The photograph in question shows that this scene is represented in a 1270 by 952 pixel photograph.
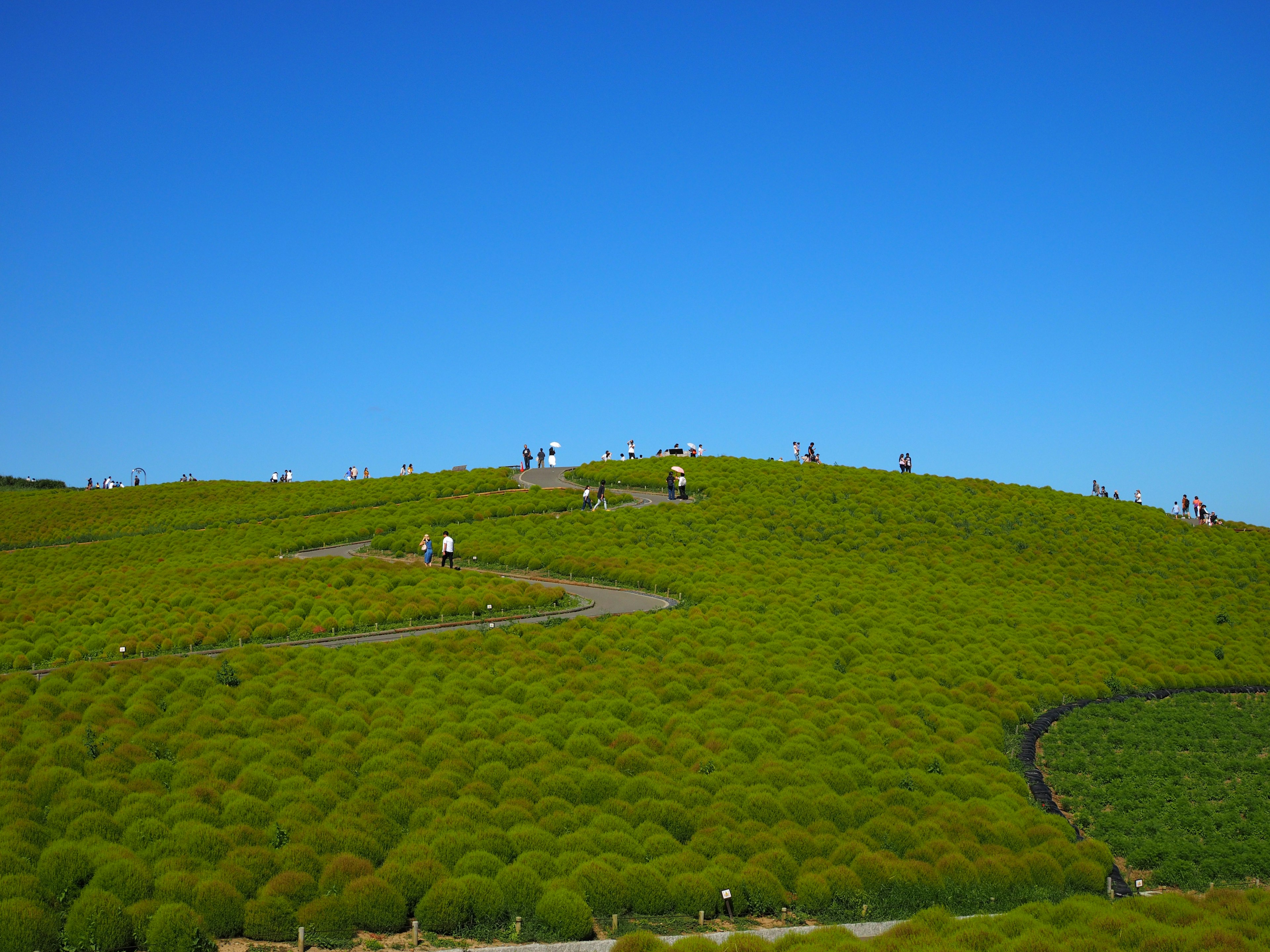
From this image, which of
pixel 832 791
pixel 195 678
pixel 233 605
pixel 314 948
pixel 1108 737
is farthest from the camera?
pixel 233 605

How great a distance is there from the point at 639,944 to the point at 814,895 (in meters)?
4.47

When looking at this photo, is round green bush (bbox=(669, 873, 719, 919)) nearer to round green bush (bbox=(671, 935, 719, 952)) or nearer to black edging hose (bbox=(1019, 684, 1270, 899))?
round green bush (bbox=(671, 935, 719, 952))

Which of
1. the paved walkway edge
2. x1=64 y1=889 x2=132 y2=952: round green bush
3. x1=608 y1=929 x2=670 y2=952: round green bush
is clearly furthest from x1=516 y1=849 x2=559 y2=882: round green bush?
x1=64 y1=889 x2=132 y2=952: round green bush

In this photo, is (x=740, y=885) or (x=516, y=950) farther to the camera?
(x=740, y=885)

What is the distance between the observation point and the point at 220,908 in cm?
1477

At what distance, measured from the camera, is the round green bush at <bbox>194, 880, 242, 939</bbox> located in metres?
14.7

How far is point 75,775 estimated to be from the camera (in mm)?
17859

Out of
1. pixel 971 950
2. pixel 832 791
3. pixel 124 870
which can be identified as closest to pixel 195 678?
pixel 124 870

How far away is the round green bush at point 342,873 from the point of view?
52.0ft

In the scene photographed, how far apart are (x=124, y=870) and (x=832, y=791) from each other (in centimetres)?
1333

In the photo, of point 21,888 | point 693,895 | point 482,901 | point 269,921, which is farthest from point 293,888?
point 693,895

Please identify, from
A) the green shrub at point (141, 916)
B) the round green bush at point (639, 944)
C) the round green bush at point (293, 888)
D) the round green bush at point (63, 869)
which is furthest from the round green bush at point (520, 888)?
the round green bush at point (63, 869)

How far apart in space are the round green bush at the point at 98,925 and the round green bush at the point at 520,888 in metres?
5.34

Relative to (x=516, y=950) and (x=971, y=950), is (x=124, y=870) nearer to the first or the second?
(x=516, y=950)
